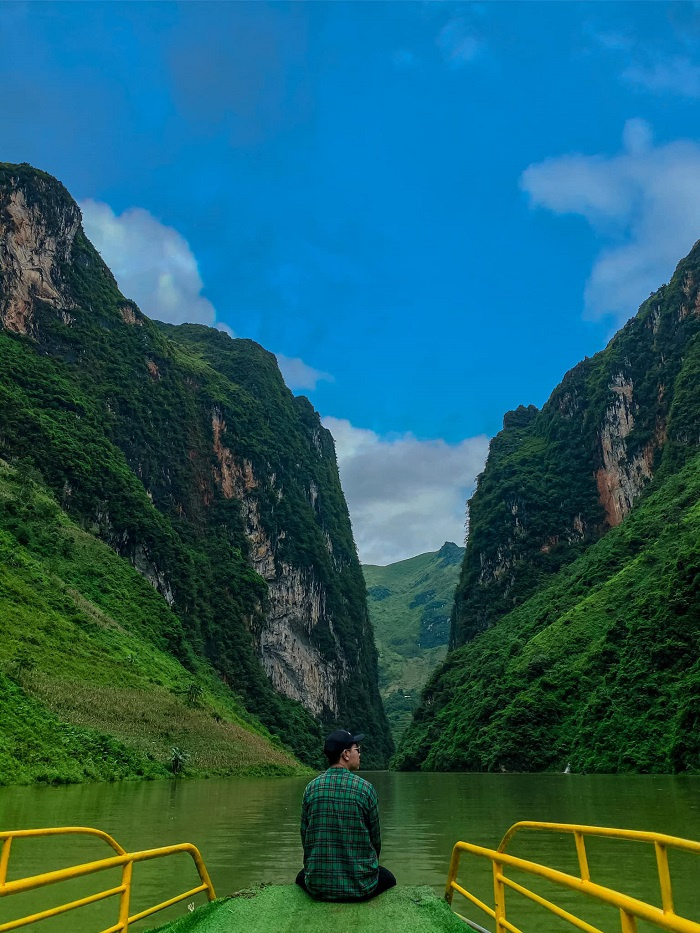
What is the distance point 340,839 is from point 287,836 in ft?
31.8

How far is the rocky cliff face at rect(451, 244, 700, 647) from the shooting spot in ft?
315

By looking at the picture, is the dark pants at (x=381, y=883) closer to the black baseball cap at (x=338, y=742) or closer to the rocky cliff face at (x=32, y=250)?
the black baseball cap at (x=338, y=742)

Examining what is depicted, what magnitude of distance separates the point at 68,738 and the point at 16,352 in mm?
59831

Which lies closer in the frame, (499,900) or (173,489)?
(499,900)

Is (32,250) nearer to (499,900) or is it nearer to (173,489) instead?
(173,489)

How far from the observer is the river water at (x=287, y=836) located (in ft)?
24.9

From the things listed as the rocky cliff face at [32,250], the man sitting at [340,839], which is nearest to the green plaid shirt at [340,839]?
the man sitting at [340,839]

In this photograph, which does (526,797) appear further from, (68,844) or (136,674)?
(136,674)

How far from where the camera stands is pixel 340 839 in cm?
484

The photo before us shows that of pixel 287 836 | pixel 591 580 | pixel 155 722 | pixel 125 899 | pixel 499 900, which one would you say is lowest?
pixel 287 836

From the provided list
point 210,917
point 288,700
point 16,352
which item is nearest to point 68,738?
point 210,917

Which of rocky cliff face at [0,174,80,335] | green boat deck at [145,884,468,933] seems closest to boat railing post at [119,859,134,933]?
green boat deck at [145,884,468,933]

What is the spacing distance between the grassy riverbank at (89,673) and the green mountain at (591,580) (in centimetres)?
2088

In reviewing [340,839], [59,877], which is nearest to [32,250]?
[340,839]
